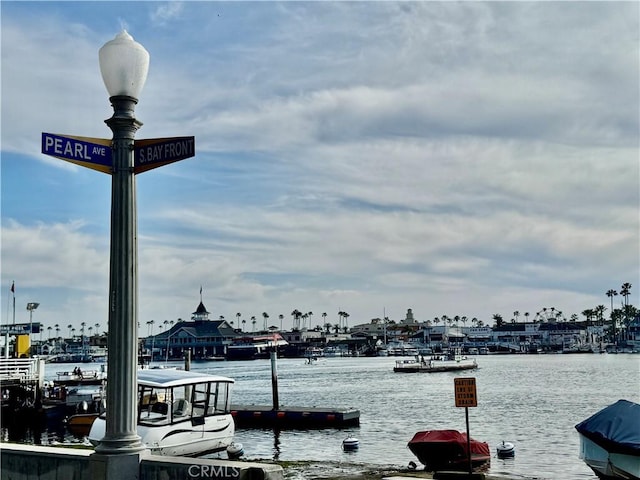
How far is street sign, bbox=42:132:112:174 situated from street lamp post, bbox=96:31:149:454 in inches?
4.8

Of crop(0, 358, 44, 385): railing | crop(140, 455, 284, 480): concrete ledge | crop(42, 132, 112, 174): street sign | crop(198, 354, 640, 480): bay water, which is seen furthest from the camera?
crop(0, 358, 44, 385): railing

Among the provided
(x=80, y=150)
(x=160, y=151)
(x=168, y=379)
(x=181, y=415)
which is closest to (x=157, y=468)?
(x=160, y=151)

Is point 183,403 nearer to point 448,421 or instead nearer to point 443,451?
point 443,451

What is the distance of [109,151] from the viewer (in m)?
9.01

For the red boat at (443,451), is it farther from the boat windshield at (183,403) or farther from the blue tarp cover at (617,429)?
the boat windshield at (183,403)

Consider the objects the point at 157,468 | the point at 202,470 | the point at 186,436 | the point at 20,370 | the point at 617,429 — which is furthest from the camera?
the point at 20,370

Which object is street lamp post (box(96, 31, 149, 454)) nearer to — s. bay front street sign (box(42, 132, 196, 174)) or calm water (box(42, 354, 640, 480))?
s. bay front street sign (box(42, 132, 196, 174))

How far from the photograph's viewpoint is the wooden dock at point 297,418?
43.6 m

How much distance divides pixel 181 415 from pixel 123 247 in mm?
15642

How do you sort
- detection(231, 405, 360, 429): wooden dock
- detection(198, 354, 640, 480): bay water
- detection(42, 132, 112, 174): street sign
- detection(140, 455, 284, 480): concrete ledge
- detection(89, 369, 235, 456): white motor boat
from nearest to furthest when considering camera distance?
1. detection(140, 455, 284, 480): concrete ledge
2. detection(42, 132, 112, 174): street sign
3. detection(89, 369, 235, 456): white motor boat
4. detection(198, 354, 640, 480): bay water
5. detection(231, 405, 360, 429): wooden dock

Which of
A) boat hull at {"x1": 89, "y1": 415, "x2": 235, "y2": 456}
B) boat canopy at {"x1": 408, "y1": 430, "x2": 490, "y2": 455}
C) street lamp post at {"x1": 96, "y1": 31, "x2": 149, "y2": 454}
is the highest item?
street lamp post at {"x1": 96, "y1": 31, "x2": 149, "y2": 454}

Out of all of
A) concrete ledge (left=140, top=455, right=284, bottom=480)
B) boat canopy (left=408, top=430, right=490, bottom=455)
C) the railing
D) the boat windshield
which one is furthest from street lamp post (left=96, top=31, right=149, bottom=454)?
the railing

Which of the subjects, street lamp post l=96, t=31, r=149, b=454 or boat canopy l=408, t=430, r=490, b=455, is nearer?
street lamp post l=96, t=31, r=149, b=454

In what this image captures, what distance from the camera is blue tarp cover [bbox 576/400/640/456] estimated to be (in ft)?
66.9
